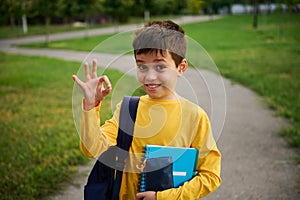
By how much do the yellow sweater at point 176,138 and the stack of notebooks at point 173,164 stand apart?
0.03 metres

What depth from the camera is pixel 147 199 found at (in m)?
1.75

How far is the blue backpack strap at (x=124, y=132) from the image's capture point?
5.82 ft

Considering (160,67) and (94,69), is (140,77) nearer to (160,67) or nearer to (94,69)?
(160,67)

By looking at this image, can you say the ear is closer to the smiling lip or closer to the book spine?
the smiling lip

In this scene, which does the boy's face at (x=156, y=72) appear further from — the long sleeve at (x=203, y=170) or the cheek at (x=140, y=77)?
the long sleeve at (x=203, y=170)

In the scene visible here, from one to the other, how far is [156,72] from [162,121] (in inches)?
8.7

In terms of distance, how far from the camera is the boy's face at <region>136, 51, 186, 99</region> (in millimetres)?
1690

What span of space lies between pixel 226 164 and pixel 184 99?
7.58ft

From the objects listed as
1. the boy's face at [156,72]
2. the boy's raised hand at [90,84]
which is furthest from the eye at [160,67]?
the boy's raised hand at [90,84]

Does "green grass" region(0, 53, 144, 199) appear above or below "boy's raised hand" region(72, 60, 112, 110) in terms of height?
below

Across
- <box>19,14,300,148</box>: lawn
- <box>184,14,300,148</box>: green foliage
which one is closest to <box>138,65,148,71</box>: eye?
<box>19,14,300,148</box>: lawn

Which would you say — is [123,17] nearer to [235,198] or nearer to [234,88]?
[234,88]

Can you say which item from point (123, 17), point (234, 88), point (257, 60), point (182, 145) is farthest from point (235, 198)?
point (123, 17)

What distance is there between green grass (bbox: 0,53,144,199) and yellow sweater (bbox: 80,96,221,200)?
0.21 m
